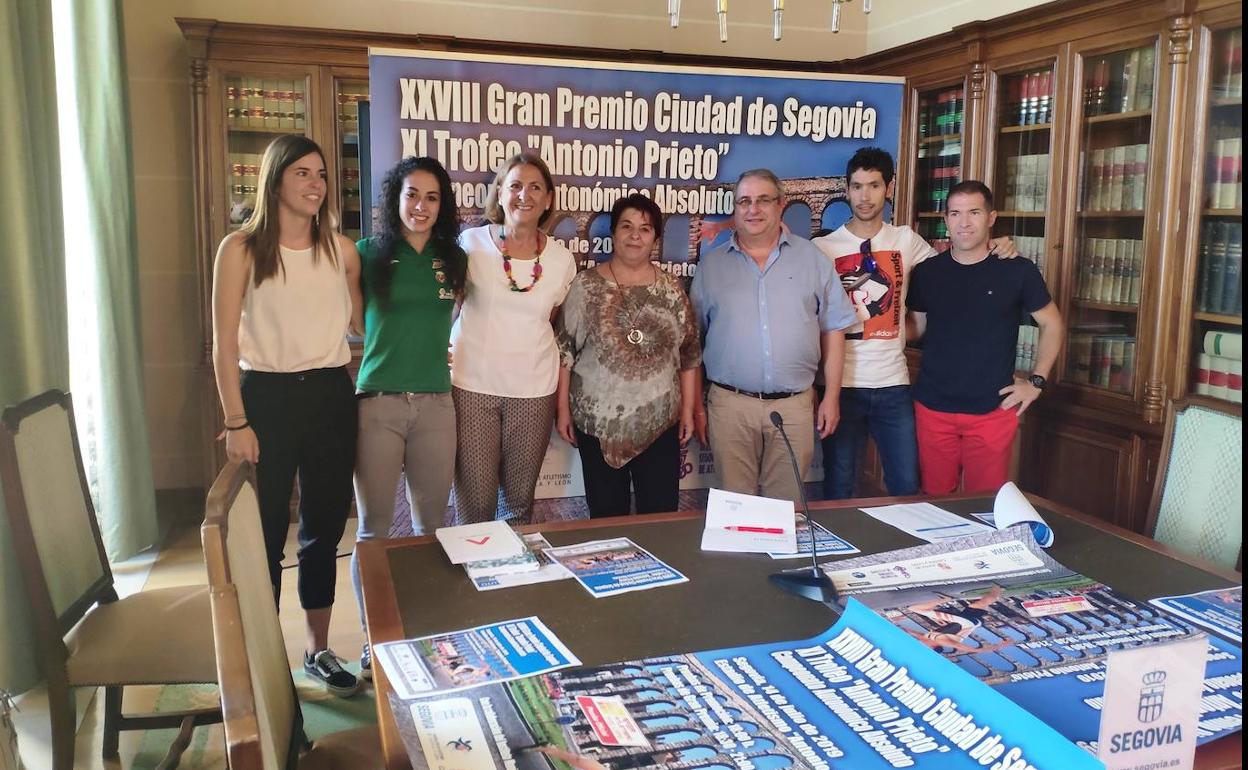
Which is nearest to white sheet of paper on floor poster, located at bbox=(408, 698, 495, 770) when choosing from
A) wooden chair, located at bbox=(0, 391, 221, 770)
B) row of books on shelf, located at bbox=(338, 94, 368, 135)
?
wooden chair, located at bbox=(0, 391, 221, 770)

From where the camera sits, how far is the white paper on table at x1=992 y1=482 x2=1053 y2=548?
5.62 feet

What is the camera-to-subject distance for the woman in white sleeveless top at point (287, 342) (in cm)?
220

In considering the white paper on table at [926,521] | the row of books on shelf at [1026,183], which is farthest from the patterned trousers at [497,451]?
the row of books on shelf at [1026,183]

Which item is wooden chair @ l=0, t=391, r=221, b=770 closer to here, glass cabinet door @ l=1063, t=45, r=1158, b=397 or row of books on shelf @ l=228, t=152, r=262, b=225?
row of books on shelf @ l=228, t=152, r=262, b=225

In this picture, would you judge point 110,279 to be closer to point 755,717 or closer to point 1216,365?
point 755,717

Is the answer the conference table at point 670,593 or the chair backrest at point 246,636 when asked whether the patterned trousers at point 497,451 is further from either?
the chair backrest at point 246,636

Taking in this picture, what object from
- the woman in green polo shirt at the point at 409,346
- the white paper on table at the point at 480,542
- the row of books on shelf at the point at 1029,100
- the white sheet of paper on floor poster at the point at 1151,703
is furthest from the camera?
the row of books on shelf at the point at 1029,100

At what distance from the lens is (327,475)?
2357 millimetres

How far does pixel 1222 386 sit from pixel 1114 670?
261 cm

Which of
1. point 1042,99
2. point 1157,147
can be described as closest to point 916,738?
point 1157,147

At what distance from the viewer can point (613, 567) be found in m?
1.61

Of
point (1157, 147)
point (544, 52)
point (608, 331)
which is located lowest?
point (608, 331)

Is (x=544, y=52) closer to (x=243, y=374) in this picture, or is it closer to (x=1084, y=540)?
(x=243, y=374)

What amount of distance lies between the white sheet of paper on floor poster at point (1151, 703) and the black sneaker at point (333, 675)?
6.69 feet
